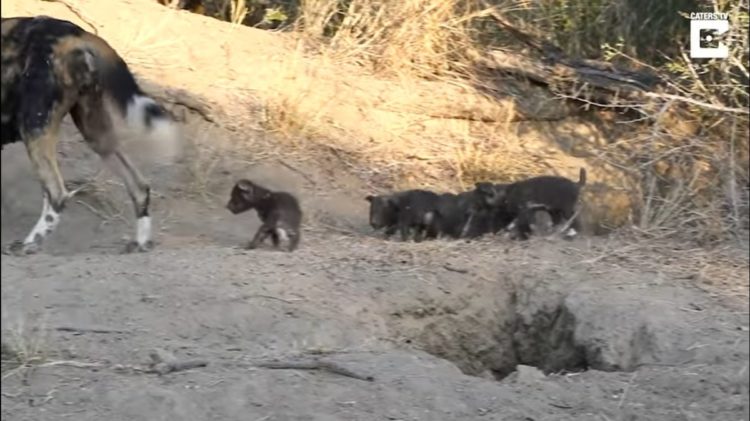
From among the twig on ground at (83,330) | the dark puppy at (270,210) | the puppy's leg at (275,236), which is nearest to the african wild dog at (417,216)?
the dark puppy at (270,210)

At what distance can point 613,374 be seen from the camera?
19.1 feet

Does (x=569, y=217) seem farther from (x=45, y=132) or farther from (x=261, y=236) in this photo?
(x=45, y=132)

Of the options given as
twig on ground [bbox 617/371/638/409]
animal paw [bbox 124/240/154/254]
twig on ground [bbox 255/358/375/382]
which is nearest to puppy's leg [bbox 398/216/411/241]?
animal paw [bbox 124/240/154/254]

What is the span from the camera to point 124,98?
254 inches

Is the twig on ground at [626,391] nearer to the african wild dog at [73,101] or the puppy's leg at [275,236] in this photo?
the puppy's leg at [275,236]

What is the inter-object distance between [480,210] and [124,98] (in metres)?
2.78

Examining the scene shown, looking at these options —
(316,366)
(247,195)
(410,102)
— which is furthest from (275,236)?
(410,102)

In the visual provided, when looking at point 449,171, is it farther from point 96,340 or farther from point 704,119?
point 96,340

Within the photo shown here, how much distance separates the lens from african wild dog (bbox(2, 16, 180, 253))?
581 centimetres

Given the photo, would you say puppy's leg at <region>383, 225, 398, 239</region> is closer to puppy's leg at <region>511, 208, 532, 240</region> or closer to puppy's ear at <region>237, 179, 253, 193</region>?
puppy's leg at <region>511, 208, 532, 240</region>

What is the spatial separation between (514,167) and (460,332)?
9.22 ft

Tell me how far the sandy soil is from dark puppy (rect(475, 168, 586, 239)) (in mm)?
274

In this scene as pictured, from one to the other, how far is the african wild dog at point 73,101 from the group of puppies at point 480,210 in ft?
6.16

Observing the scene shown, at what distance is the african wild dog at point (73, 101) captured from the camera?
229 inches
